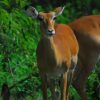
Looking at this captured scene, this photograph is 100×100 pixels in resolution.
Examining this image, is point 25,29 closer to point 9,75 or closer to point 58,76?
point 9,75

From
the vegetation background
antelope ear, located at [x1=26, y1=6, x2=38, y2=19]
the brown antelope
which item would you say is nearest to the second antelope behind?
antelope ear, located at [x1=26, y1=6, x2=38, y2=19]

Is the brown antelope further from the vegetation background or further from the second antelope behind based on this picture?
the vegetation background

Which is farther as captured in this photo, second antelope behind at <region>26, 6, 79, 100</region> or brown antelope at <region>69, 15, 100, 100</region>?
brown antelope at <region>69, 15, 100, 100</region>

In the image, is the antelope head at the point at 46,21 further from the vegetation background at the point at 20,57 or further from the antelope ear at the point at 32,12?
the vegetation background at the point at 20,57

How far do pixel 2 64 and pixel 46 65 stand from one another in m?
1.76

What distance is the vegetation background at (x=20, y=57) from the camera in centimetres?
1312

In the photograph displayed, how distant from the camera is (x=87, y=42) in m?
12.8

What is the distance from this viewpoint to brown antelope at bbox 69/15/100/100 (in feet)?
42.1

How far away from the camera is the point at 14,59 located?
44.1 feet

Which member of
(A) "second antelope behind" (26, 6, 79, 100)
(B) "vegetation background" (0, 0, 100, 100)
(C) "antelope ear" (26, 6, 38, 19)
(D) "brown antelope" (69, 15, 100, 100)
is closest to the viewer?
(A) "second antelope behind" (26, 6, 79, 100)

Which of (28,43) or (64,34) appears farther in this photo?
(28,43)

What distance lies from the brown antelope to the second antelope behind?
50 centimetres

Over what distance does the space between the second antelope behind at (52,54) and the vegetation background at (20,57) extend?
3.28 ft

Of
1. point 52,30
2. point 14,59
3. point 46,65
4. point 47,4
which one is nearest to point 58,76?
point 46,65
